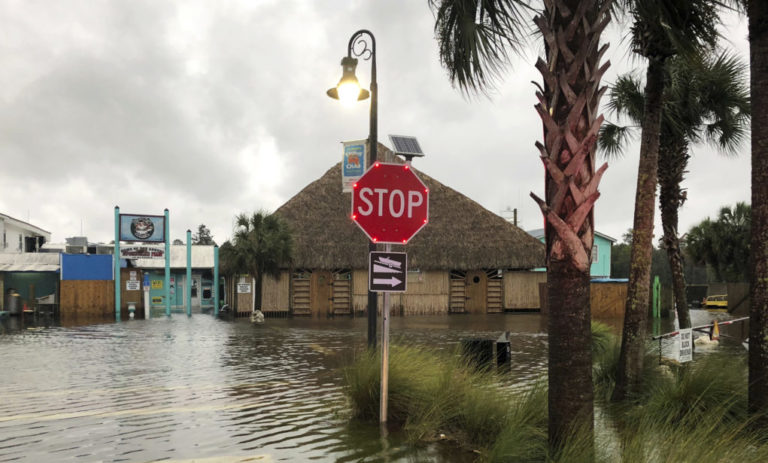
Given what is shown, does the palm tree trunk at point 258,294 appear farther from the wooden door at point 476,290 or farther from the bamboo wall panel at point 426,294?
the wooden door at point 476,290

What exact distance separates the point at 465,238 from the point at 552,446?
26670 millimetres

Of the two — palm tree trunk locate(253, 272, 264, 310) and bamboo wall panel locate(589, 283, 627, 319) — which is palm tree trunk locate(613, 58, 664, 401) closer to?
bamboo wall panel locate(589, 283, 627, 319)

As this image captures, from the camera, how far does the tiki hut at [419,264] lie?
96.7ft

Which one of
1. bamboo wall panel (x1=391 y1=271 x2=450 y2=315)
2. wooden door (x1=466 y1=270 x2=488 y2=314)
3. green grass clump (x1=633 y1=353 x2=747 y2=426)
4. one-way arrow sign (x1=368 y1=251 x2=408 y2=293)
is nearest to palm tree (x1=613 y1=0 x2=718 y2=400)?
green grass clump (x1=633 y1=353 x2=747 y2=426)

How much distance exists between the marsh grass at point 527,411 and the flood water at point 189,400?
1.29ft

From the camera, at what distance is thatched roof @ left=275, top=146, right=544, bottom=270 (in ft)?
96.9

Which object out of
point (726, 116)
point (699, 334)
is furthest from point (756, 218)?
point (699, 334)

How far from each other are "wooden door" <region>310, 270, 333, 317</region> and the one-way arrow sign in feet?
76.3

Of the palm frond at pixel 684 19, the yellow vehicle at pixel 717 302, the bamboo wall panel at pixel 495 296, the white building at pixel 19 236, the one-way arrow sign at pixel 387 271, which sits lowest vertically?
the yellow vehicle at pixel 717 302

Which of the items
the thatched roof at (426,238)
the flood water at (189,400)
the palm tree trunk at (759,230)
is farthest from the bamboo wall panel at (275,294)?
the palm tree trunk at (759,230)

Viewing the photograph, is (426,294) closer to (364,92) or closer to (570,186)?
(364,92)

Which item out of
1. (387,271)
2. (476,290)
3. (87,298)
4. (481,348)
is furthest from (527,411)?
(87,298)

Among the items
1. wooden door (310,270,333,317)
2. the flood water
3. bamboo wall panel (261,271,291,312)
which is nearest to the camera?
the flood water

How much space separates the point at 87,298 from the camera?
95.5 ft
